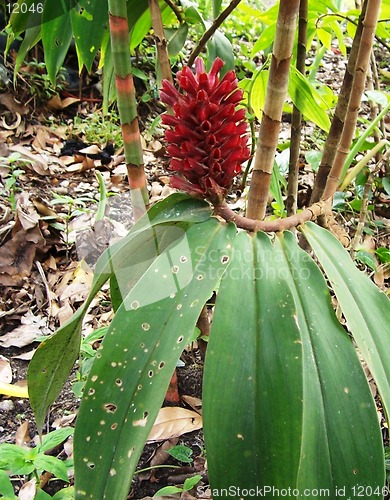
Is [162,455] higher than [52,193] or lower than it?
lower

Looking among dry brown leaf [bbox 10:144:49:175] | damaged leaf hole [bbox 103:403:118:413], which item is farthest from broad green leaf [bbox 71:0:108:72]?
dry brown leaf [bbox 10:144:49:175]

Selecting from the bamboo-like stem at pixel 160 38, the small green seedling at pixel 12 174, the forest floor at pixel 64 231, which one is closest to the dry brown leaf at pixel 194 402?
the forest floor at pixel 64 231

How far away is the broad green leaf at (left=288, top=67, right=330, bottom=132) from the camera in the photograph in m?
0.84

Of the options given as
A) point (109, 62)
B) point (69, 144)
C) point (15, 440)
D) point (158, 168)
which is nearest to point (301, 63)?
point (109, 62)

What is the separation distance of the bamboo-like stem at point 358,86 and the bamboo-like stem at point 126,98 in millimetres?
312

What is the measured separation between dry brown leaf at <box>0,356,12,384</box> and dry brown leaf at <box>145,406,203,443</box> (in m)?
0.42

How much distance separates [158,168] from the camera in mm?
2051

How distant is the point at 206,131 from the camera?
0.59 metres

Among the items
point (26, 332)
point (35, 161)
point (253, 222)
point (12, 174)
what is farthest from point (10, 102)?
point (253, 222)

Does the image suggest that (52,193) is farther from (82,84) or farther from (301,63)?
(301,63)

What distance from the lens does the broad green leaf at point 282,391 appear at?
458mm

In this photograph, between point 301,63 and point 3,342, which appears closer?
point 301,63

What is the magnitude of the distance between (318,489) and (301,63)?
0.78m

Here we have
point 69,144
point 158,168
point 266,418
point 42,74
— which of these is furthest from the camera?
point 42,74
